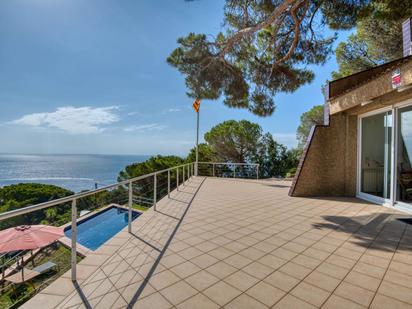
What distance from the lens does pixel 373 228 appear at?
3857 mm

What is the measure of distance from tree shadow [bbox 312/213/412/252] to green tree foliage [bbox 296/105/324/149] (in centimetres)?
1290

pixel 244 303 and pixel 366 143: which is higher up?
pixel 366 143

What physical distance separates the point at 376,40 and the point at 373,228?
30.2 ft

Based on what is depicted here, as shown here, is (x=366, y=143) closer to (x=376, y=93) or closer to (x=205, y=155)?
(x=376, y=93)

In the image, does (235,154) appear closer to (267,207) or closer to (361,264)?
(267,207)

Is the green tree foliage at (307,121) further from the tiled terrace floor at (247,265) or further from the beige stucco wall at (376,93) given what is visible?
the tiled terrace floor at (247,265)

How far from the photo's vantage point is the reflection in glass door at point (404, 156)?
4867 millimetres

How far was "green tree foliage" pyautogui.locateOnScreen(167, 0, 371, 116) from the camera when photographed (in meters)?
6.30

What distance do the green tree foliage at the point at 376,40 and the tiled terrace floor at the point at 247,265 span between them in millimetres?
5276

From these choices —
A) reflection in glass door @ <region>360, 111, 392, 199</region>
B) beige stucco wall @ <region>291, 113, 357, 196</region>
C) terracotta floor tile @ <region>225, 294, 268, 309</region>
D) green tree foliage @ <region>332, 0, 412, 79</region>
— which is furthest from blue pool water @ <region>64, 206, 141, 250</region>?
green tree foliage @ <region>332, 0, 412, 79</region>

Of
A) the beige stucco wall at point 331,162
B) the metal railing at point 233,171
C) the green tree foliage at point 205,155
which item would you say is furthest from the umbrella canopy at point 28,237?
the green tree foliage at point 205,155

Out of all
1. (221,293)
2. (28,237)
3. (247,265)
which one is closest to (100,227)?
(28,237)

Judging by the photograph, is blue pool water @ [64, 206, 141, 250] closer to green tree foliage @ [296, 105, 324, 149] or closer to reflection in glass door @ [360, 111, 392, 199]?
reflection in glass door @ [360, 111, 392, 199]

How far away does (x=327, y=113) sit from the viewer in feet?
22.2
